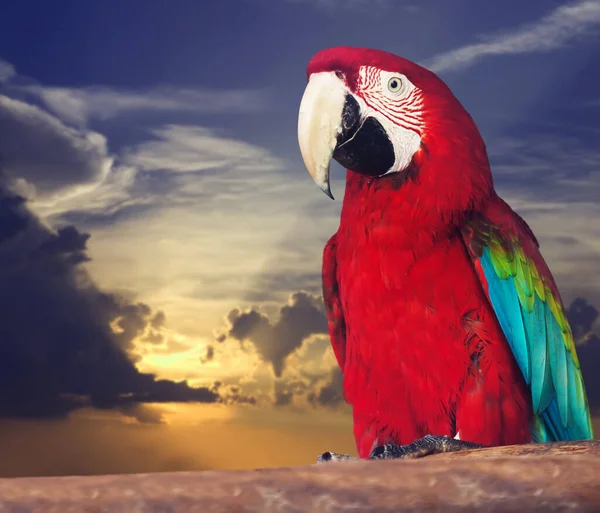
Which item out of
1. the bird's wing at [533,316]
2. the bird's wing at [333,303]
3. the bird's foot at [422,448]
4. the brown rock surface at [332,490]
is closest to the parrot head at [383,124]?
the bird's wing at [533,316]

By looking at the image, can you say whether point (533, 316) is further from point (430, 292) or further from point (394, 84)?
point (394, 84)

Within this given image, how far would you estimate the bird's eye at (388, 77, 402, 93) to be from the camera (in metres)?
2.04

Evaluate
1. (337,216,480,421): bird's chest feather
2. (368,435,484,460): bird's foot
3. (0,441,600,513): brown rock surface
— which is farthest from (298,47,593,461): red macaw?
(0,441,600,513): brown rock surface

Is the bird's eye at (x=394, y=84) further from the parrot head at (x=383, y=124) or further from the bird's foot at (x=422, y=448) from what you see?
the bird's foot at (x=422, y=448)

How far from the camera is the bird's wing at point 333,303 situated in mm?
2318

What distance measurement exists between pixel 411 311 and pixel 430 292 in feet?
0.23

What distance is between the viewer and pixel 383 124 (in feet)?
6.61

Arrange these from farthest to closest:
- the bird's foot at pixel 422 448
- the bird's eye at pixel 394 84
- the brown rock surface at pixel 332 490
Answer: the bird's eye at pixel 394 84, the bird's foot at pixel 422 448, the brown rock surface at pixel 332 490

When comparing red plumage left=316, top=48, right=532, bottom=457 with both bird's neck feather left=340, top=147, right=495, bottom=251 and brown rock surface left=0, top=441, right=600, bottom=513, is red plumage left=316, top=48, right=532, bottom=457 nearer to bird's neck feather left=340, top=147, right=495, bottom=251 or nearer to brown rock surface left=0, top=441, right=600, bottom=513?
bird's neck feather left=340, top=147, right=495, bottom=251

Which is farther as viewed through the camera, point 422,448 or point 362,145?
point 362,145

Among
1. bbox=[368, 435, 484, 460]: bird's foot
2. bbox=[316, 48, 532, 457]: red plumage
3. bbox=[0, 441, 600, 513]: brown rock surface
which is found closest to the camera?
bbox=[0, 441, 600, 513]: brown rock surface

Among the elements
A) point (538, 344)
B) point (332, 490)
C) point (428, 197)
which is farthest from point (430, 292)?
point (332, 490)

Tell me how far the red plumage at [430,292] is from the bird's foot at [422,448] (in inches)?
7.3

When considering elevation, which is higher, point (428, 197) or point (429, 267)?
point (428, 197)
